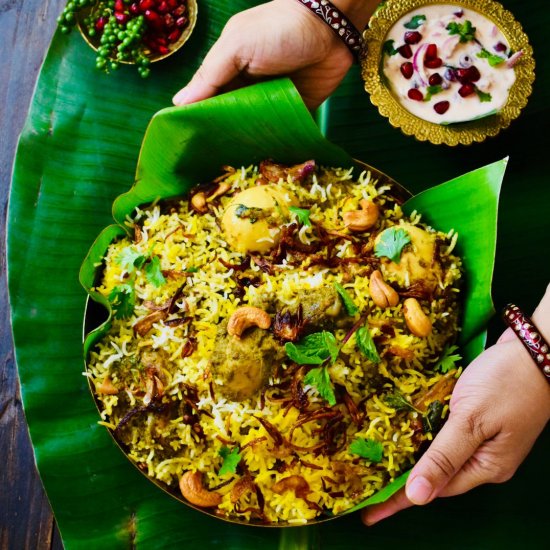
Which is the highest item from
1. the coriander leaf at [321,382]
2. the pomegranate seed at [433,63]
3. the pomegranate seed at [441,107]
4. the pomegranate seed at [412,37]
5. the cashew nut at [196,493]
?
the pomegranate seed at [412,37]

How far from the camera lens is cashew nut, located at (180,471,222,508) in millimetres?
2414

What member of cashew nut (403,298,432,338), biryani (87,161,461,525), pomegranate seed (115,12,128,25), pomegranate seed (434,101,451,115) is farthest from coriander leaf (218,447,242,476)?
pomegranate seed (115,12,128,25)

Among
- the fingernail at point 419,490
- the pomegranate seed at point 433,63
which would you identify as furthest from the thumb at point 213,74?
the fingernail at point 419,490

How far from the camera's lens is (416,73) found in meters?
3.01

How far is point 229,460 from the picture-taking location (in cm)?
236

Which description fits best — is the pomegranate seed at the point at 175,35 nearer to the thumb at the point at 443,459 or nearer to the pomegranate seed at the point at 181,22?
the pomegranate seed at the point at 181,22

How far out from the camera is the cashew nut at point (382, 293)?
2.39 metres

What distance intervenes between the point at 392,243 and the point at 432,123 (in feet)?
2.63

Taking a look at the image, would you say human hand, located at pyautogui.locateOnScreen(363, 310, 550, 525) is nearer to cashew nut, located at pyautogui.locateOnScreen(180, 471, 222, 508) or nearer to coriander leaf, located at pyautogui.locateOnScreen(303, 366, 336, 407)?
coriander leaf, located at pyautogui.locateOnScreen(303, 366, 336, 407)

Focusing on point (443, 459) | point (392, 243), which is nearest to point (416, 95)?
point (392, 243)

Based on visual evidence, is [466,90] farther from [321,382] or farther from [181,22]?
[321,382]

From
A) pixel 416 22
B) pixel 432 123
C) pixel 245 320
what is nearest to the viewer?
pixel 245 320

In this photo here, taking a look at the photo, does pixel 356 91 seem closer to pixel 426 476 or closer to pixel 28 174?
pixel 28 174

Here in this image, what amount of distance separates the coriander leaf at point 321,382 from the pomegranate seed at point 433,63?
1.60m
